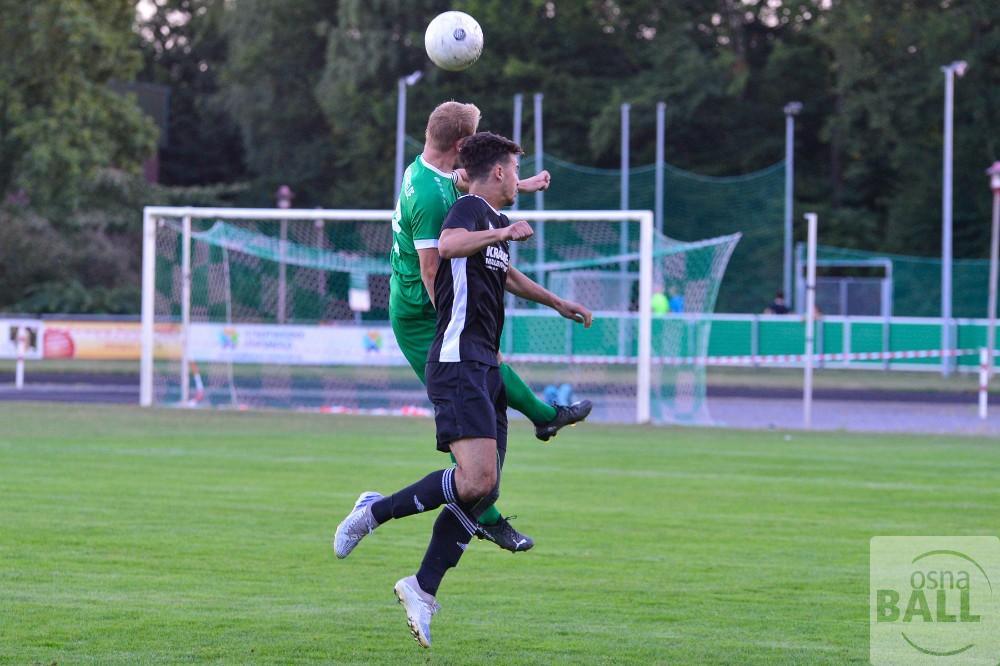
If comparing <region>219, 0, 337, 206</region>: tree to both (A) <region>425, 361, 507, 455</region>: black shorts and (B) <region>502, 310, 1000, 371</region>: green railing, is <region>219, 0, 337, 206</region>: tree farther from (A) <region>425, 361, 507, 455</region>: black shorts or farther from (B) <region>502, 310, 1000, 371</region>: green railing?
(A) <region>425, 361, 507, 455</region>: black shorts

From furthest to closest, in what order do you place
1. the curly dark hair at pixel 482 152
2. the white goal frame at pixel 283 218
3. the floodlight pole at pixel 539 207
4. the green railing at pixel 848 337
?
1. the green railing at pixel 848 337
2. the floodlight pole at pixel 539 207
3. the white goal frame at pixel 283 218
4. the curly dark hair at pixel 482 152

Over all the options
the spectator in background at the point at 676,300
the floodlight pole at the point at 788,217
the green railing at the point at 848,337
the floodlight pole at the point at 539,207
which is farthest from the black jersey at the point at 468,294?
the floodlight pole at the point at 788,217

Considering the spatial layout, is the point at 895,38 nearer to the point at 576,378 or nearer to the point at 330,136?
the point at 330,136

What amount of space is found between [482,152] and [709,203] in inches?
1682

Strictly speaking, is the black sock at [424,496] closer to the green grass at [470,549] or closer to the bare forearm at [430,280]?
the green grass at [470,549]

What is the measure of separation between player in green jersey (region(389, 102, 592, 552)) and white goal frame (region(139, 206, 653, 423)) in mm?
13906

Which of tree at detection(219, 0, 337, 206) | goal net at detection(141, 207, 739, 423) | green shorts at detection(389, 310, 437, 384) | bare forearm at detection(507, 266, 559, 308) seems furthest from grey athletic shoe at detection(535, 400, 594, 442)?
tree at detection(219, 0, 337, 206)

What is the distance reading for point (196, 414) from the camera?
2295 cm

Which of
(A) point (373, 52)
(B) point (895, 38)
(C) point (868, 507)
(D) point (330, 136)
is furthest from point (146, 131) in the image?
(C) point (868, 507)

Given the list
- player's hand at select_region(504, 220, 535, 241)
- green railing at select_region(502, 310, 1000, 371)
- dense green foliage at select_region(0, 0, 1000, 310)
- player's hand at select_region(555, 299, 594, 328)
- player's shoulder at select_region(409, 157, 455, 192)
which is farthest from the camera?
dense green foliage at select_region(0, 0, 1000, 310)

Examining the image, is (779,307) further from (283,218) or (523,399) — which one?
(523,399)

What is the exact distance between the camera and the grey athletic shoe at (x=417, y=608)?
278 inches

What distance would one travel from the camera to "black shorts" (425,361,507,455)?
7223mm

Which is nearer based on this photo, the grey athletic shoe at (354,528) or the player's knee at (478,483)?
the player's knee at (478,483)
